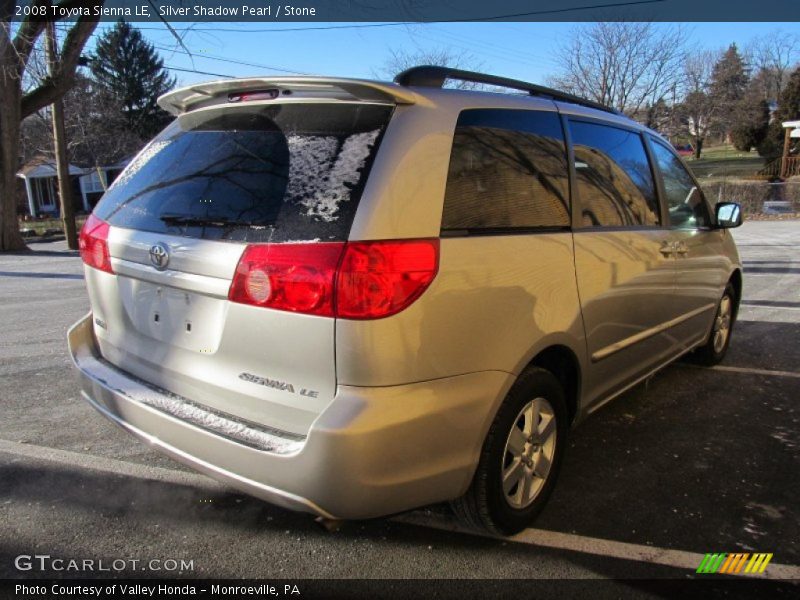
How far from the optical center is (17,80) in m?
15.4

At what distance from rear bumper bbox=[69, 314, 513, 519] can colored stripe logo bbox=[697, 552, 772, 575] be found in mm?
1092

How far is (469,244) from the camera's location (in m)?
2.21

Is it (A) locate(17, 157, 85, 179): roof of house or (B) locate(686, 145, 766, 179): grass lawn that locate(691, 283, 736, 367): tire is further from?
(A) locate(17, 157, 85, 179): roof of house

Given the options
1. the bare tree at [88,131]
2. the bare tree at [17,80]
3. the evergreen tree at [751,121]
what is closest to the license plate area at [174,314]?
the bare tree at [17,80]

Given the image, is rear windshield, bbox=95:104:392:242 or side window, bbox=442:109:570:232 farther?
side window, bbox=442:109:570:232

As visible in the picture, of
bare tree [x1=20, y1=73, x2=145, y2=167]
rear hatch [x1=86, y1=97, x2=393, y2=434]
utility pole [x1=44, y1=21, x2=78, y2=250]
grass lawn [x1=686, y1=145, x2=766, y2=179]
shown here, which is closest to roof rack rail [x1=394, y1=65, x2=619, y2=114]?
rear hatch [x1=86, y1=97, x2=393, y2=434]

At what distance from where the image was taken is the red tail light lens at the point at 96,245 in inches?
105

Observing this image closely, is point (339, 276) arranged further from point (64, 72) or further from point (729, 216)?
point (64, 72)

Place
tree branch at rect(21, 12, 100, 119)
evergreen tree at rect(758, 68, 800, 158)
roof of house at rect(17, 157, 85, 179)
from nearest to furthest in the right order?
tree branch at rect(21, 12, 100, 119)
roof of house at rect(17, 157, 85, 179)
evergreen tree at rect(758, 68, 800, 158)

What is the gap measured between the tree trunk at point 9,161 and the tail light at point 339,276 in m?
17.1

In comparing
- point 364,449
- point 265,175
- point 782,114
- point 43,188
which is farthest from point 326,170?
point 43,188

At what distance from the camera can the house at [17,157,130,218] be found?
42.8m

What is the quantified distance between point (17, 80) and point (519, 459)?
1768cm

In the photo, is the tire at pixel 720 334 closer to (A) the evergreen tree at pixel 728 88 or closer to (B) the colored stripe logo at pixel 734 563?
(B) the colored stripe logo at pixel 734 563
